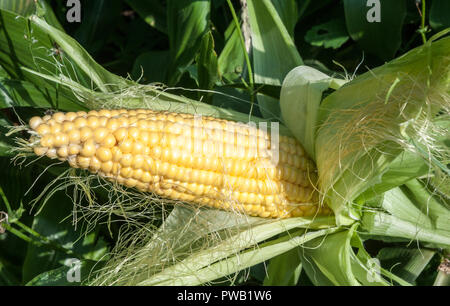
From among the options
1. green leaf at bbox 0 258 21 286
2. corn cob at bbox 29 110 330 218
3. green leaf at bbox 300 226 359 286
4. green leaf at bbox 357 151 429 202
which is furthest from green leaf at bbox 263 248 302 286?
green leaf at bbox 0 258 21 286

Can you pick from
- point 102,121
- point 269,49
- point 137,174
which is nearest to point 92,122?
point 102,121

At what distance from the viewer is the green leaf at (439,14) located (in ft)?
3.88

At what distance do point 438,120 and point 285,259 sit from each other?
49cm

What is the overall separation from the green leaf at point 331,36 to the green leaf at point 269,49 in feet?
0.64

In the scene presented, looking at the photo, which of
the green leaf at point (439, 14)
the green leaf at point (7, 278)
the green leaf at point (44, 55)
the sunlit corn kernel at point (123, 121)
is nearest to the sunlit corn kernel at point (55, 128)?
the sunlit corn kernel at point (123, 121)

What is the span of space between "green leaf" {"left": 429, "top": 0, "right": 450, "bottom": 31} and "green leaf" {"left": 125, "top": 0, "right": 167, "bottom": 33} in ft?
2.64

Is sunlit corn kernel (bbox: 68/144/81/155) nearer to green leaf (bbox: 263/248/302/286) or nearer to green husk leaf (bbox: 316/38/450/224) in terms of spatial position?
green husk leaf (bbox: 316/38/450/224)

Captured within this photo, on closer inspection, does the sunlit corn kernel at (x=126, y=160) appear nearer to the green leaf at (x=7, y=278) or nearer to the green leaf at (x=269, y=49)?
the green leaf at (x=269, y=49)

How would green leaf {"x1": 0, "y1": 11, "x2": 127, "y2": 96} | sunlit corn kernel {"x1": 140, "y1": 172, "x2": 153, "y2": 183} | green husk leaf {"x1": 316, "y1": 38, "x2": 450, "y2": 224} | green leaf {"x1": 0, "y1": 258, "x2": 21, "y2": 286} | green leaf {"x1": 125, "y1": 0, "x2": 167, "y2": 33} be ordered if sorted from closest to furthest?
green husk leaf {"x1": 316, "y1": 38, "x2": 450, "y2": 224} < sunlit corn kernel {"x1": 140, "y1": 172, "x2": 153, "y2": 183} < green leaf {"x1": 0, "y1": 11, "x2": 127, "y2": 96} < green leaf {"x1": 0, "y1": 258, "x2": 21, "y2": 286} < green leaf {"x1": 125, "y1": 0, "x2": 167, "y2": 33}

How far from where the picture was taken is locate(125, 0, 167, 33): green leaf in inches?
59.0

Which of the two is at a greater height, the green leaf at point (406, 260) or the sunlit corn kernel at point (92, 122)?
the sunlit corn kernel at point (92, 122)

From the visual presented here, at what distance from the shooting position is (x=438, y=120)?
2.99 ft

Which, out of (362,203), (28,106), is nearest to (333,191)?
(362,203)
